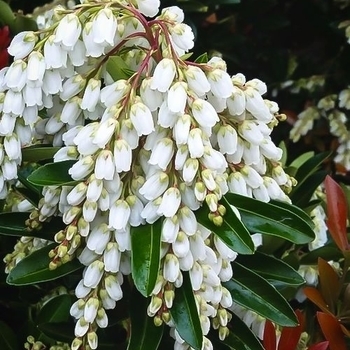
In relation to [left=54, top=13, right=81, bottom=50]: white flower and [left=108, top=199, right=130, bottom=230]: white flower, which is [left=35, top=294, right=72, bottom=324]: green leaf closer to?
[left=108, top=199, right=130, bottom=230]: white flower

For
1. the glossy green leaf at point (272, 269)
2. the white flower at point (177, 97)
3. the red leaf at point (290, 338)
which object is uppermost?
the white flower at point (177, 97)

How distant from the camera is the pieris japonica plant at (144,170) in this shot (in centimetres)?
93

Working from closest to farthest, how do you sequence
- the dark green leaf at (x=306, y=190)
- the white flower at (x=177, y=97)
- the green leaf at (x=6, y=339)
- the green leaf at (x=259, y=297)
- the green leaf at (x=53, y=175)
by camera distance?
the white flower at (x=177, y=97) < the green leaf at (x=53, y=175) < the green leaf at (x=259, y=297) < the green leaf at (x=6, y=339) < the dark green leaf at (x=306, y=190)

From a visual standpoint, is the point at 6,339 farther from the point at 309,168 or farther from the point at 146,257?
the point at 309,168

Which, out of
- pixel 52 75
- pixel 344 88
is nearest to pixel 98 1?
pixel 52 75

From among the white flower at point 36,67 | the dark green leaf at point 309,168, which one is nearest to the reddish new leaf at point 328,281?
the dark green leaf at point 309,168

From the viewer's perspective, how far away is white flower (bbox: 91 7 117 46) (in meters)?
0.95

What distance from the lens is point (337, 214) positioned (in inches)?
50.4

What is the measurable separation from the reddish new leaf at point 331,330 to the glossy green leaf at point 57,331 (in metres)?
0.46

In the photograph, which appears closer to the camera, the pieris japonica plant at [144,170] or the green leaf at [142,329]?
the pieris japonica plant at [144,170]

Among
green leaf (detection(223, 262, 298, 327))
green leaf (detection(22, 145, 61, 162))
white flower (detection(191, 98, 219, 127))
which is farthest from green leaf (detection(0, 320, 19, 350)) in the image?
white flower (detection(191, 98, 219, 127))

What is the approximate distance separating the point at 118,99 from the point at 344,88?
4.54ft

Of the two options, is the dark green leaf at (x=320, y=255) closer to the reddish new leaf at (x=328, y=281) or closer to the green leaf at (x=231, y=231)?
the reddish new leaf at (x=328, y=281)

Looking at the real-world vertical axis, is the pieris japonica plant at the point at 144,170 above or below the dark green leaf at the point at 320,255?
above
